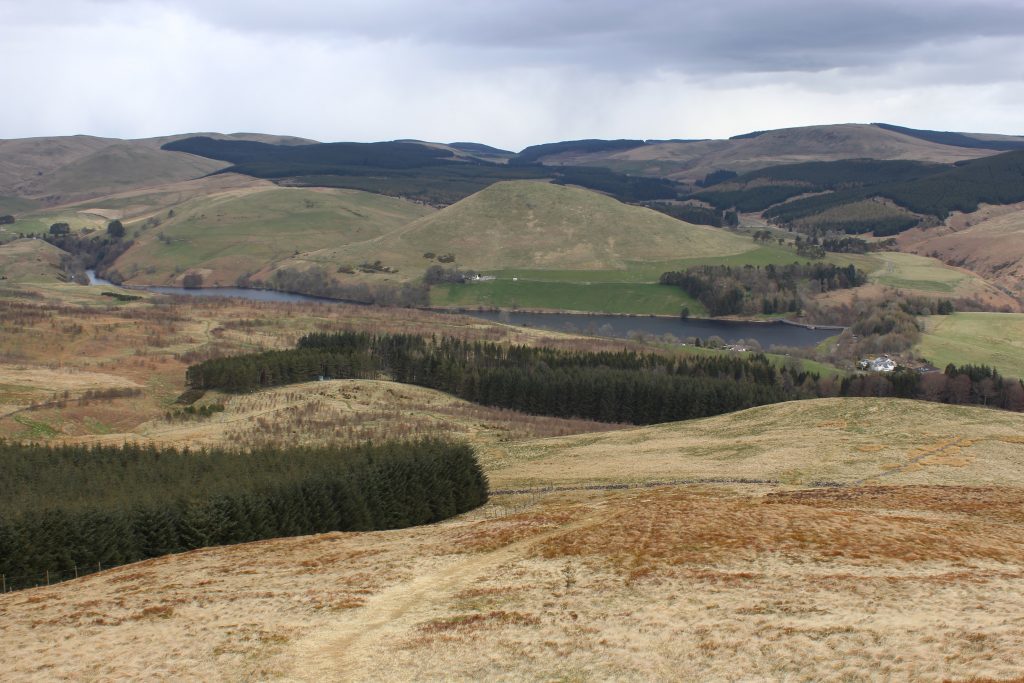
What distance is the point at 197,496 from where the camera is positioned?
60719 millimetres

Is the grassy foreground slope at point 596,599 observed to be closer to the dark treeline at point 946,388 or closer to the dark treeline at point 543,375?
the dark treeline at point 543,375

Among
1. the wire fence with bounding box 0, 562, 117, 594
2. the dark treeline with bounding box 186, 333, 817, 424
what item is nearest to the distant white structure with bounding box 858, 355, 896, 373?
the dark treeline with bounding box 186, 333, 817, 424

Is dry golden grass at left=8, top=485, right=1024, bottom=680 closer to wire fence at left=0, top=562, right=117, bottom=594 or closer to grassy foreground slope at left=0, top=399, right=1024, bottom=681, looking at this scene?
grassy foreground slope at left=0, top=399, right=1024, bottom=681

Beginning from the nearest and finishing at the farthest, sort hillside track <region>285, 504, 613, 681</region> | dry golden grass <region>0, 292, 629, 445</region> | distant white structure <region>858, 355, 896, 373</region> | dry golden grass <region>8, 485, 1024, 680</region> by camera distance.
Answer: dry golden grass <region>8, 485, 1024, 680</region>
hillside track <region>285, 504, 613, 681</region>
dry golden grass <region>0, 292, 629, 445</region>
distant white structure <region>858, 355, 896, 373</region>

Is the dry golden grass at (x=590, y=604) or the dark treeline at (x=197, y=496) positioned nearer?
the dry golden grass at (x=590, y=604)

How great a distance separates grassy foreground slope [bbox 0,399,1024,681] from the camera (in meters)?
30.8

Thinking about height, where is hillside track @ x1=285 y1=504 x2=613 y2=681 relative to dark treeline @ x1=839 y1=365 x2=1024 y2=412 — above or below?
above

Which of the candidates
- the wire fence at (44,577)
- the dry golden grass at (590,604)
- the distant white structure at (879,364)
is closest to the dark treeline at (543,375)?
the distant white structure at (879,364)

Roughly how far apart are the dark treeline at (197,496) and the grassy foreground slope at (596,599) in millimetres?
4963

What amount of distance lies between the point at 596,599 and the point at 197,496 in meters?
34.1

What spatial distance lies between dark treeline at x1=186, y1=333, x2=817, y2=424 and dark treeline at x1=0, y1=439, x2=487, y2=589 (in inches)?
2454

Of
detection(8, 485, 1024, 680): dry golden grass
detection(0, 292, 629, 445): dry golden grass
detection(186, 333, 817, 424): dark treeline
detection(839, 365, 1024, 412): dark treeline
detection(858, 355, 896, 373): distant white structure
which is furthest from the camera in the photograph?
detection(858, 355, 896, 373): distant white structure

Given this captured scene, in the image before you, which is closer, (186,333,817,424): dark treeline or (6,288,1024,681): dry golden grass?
(6,288,1024,681): dry golden grass

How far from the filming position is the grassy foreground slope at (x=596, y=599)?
1211 inches
